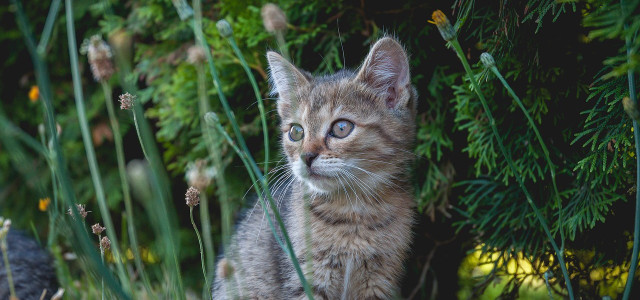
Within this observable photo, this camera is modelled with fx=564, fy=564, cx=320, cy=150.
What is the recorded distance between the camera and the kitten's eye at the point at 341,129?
256 cm

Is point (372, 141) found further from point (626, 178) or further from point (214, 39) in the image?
point (214, 39)

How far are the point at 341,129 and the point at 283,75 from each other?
0.47 m

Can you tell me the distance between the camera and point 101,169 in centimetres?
443

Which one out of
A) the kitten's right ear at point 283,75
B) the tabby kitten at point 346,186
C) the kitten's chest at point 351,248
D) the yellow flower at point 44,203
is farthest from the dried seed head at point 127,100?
the kitten's right ear at point 283,75

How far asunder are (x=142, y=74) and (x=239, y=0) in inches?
41.5

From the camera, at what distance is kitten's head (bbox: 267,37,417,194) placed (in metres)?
2.43

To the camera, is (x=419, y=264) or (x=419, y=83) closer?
(x=419, y=83)

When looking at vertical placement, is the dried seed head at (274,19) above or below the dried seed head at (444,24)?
above

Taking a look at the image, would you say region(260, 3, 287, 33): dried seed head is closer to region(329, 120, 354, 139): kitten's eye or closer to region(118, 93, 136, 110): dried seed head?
region(118, 93, 136, 110): dried seed head

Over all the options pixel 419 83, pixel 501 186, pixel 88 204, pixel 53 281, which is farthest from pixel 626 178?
pixel 88 204

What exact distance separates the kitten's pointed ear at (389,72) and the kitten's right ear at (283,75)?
0.31 meters

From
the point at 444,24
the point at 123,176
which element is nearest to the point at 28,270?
the point at 123,176

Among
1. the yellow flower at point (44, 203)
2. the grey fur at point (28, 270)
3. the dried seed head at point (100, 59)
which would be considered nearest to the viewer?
the dried seed head at point (100, 59)

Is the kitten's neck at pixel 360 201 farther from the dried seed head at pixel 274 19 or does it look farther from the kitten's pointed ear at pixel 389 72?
the dried seed head at pixel 274 19
